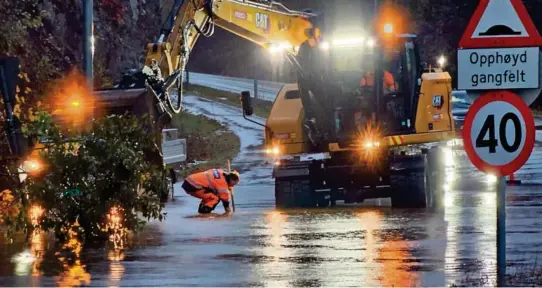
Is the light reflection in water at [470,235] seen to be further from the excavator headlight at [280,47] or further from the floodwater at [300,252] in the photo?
the excavator headlight at [280,47]

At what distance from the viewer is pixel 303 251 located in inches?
583

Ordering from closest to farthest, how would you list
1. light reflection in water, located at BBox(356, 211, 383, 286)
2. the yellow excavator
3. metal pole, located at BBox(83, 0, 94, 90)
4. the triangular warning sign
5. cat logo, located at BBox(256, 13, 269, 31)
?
the triangular warning sign → light reflection in water, located at BBox(356, 211, 383, 286) → the yellow excavator → metal pole, located at BBox(83, 0, 94, 90) → cat logo, located at BBox(256, 13, 269, 31)

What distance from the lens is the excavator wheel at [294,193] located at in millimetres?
22219

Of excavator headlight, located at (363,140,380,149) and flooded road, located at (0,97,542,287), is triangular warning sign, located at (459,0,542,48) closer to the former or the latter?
flooded road, located at (0,97,542,287)

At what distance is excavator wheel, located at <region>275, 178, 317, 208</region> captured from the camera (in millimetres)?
22219

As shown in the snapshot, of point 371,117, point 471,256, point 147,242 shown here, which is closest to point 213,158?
point 371,117

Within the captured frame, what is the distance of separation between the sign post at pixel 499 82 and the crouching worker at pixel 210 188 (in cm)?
1144

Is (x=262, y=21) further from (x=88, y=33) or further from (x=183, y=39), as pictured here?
(x=88, y=33)

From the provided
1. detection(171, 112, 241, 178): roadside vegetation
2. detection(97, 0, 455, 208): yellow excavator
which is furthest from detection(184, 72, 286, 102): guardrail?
detection(97, 0, 455, 208): yellow excavator

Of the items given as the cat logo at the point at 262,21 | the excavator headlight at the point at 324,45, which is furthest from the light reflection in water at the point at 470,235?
the cat logo at the point at 262,21

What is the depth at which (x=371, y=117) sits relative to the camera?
21750 mm

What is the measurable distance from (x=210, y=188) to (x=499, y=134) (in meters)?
11.8

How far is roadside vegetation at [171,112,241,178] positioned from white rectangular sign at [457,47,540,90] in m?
22.2

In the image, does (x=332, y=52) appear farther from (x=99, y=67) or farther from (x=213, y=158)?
(x=213, y=158)
